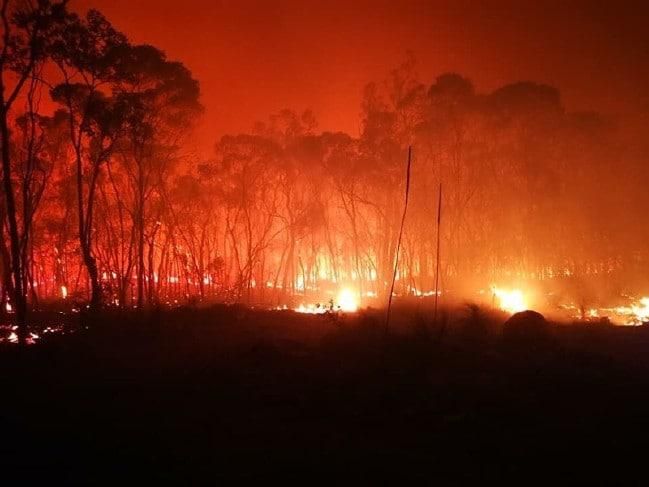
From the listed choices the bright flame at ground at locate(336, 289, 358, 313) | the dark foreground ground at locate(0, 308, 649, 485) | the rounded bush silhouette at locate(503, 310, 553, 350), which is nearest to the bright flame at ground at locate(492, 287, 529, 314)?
the bright flame at ground at locate(336, 289, 358, 313)

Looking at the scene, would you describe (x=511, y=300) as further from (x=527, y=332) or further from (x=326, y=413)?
(x=326, y=413)

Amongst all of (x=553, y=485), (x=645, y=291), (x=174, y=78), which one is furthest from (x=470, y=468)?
(x=645, y=291)

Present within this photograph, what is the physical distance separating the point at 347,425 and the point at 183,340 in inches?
332

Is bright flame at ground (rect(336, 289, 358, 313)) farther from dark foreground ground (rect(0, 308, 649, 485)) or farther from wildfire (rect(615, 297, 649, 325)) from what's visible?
dark foreground ground (rect(0, 308, 649, 485))

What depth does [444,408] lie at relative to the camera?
8.91m

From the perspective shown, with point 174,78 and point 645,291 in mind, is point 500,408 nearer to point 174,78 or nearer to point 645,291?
point 174,78

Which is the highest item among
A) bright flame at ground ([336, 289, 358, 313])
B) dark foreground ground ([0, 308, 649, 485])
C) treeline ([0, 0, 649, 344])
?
treeline ([0, 0, 649, 344])

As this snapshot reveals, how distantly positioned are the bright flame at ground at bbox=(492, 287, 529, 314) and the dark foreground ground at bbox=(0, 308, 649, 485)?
43.3 ft

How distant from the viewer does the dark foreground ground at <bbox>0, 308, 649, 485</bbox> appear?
22.1ft

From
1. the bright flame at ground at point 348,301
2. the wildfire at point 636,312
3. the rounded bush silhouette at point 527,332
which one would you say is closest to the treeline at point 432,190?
the bright flame at ground at point 348,301

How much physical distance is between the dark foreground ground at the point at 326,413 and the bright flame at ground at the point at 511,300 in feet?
43.3

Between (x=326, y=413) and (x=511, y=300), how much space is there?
944 inches

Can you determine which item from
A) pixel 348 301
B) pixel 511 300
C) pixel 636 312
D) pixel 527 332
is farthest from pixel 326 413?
pixel 348 301

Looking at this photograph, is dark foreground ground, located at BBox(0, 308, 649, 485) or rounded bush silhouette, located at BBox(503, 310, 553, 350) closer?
dark foreground ground, located at BBox(0, 308, 649, 485)
